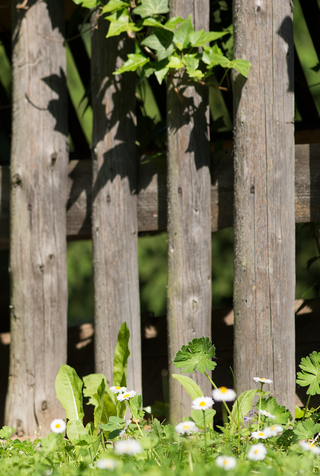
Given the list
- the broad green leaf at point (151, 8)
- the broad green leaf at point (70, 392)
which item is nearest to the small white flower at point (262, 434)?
the broad green leaf at point (70, 392)

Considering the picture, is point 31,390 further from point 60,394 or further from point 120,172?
point 120,172

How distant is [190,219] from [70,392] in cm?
89

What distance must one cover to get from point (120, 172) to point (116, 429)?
1.15m

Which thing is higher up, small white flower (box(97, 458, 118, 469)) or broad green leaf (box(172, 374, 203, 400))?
small white flower (box(97, 458, 118, 469))

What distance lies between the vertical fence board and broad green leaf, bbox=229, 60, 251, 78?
204 mm

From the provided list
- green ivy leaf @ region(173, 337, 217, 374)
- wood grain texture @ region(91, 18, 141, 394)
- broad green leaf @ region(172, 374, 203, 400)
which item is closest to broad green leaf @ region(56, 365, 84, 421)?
wood grain texture @ region(91, 18, 141, 394)

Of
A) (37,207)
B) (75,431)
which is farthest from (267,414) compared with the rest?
(37,207)

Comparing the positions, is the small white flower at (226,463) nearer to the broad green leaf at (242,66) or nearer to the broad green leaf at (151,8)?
the broad green leaf at (242,66)

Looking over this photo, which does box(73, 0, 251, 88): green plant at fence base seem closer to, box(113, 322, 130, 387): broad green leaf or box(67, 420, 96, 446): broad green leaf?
box(113, 322, 130, 387): broad green leaf

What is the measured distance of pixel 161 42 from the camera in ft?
6.04

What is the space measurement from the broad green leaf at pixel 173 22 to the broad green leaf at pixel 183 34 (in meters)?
0.02

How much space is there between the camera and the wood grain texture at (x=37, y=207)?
2.12m

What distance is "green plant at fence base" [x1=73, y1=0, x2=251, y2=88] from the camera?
1.79 metres

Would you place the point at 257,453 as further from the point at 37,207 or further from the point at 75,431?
the point at 37,207
